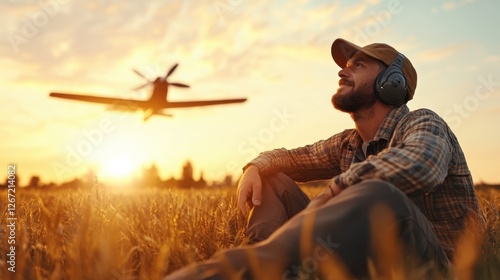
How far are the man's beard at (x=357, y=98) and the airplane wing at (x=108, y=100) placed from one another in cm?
3055

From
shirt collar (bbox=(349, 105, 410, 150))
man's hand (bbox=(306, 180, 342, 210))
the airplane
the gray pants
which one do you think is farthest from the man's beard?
the airplane

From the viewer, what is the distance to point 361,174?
Result: 8.12 feet

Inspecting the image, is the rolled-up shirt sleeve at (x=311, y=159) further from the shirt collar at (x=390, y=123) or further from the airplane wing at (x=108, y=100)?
the airplane wing at (x=108, y=100)

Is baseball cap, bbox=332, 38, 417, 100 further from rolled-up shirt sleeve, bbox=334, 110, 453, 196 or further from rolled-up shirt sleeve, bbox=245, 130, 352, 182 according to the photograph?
rolled-up shirt sleeve, bbox=334, 110, 453, 196

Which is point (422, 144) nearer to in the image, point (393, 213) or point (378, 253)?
point (393, 213)

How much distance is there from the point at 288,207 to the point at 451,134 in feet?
4.32

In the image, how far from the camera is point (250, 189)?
12.2 ft

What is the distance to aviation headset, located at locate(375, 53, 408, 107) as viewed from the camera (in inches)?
140

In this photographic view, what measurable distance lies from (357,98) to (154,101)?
30.7 metres

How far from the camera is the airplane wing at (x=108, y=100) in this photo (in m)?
32.0

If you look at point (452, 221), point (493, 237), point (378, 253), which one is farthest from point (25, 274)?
point (493, 237)

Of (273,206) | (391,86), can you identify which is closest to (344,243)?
(273,206)

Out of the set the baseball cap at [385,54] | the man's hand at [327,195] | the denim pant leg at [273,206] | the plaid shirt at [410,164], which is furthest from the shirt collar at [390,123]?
the man's hand at [327,195]

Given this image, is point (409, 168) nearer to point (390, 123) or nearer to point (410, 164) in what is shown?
point (410, 164)
